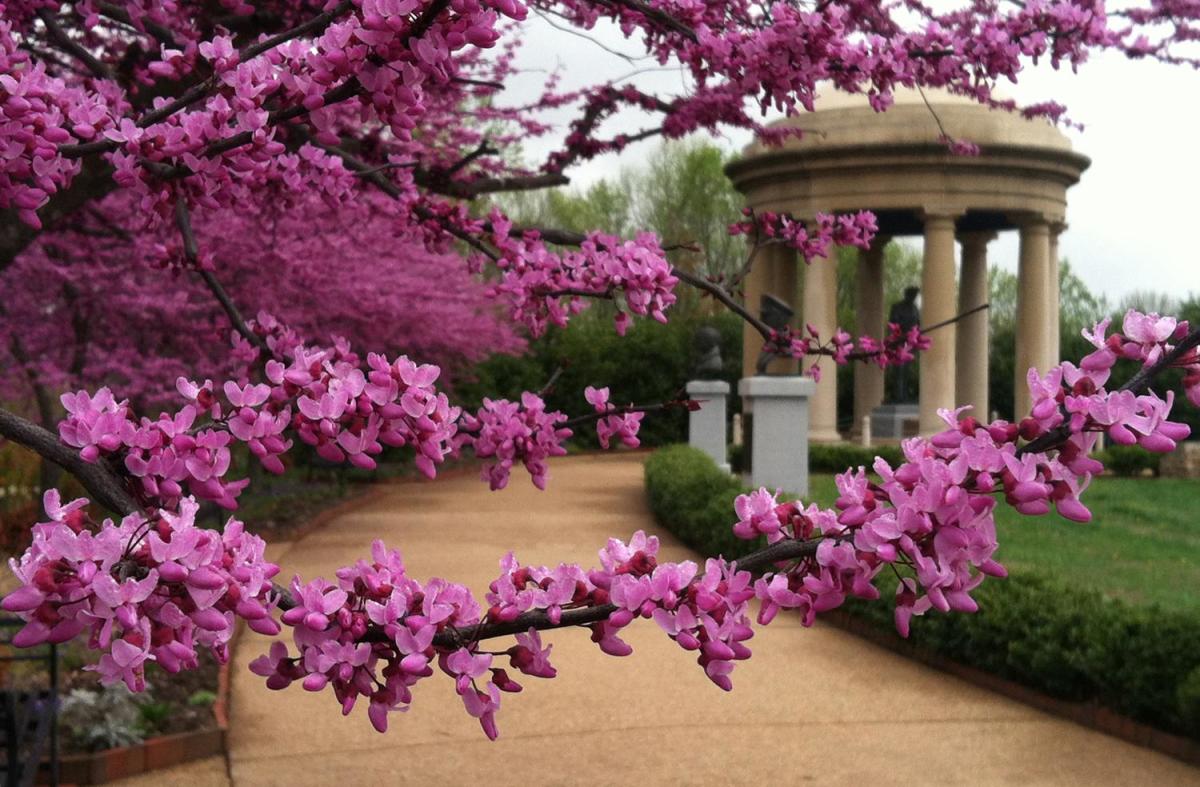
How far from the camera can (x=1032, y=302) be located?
2564 centimetres

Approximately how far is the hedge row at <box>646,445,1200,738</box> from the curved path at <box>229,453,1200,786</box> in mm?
186

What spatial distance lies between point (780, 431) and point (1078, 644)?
783 cm

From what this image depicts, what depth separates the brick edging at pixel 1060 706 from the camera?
5895 millimetres

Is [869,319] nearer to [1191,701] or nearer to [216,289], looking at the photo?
[1191,701]

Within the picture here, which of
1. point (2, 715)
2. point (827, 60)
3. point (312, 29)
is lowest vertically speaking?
point (2, 715)

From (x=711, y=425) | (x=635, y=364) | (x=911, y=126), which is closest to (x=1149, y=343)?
(x=711, y=425)

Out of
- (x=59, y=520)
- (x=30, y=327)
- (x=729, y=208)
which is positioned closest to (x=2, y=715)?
(x=59, y=520)

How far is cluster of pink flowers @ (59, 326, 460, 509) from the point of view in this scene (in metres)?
1.80

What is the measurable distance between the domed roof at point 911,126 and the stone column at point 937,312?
5.03 feet

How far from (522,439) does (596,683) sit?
3.41 metres

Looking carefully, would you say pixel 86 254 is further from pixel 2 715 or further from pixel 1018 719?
pixel 1018 719

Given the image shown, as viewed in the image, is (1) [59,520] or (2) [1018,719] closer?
(1) [59,520]

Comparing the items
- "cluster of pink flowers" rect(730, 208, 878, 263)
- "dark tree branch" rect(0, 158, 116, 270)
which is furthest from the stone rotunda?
"dark tree branch" rect(0, 158, 116, 270)

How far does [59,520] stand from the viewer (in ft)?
4.96
